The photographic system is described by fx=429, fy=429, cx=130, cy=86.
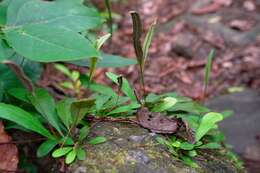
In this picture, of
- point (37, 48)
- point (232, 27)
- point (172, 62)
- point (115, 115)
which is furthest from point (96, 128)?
point (232, 27)

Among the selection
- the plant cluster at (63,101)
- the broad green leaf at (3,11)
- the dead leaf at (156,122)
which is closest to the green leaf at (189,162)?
the plant cluster at (63,101)

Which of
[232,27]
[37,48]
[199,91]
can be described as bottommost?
[199,91]

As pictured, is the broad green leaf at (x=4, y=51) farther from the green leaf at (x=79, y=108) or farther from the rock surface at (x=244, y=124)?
the rock surface at (x=244, y=124)

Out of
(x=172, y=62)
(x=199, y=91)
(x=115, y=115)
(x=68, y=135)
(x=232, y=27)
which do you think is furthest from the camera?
(x=232, y=27)

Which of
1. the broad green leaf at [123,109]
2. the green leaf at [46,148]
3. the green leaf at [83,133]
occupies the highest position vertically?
the broad green leaf at [123,109]

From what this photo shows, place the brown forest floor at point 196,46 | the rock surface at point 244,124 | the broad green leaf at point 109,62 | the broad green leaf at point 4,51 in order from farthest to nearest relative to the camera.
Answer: the brown forest floor at point 196,46, the rock surface at point 244,124, the broad green leaf at point 109,62, the broad green leaf at point 4,51

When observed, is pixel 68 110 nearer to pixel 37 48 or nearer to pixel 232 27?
pixel 37 48
